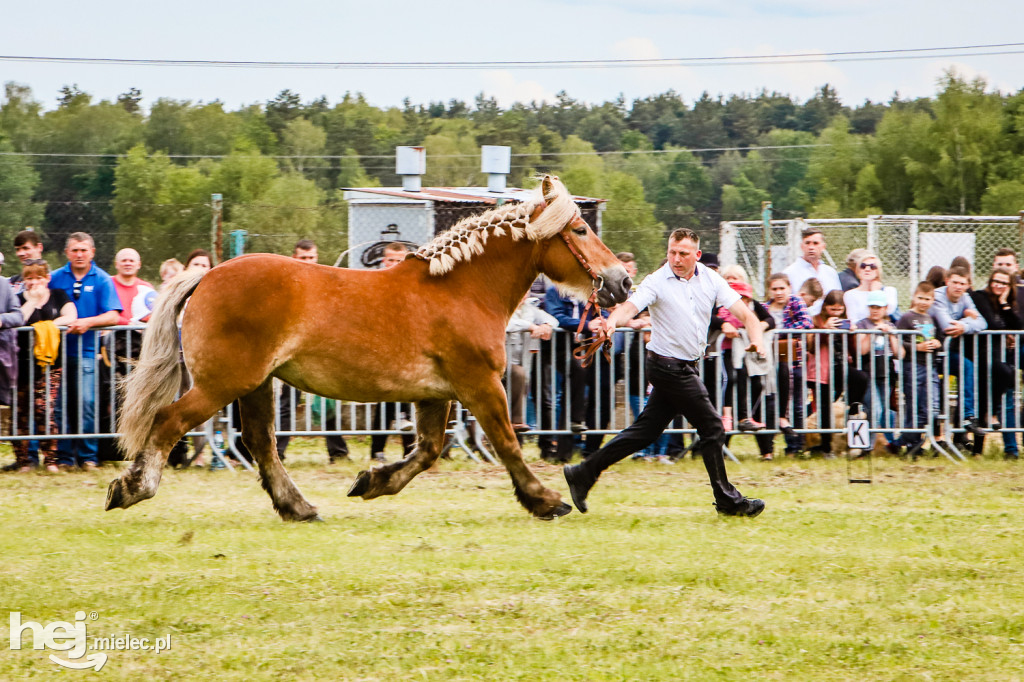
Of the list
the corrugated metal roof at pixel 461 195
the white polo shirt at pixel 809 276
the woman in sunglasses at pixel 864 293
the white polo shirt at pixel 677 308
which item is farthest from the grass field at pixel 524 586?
the corrugated metal roof at pixel 461 195

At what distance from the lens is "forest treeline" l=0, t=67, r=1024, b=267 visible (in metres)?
38.4

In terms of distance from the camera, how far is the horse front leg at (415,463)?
7.58 m

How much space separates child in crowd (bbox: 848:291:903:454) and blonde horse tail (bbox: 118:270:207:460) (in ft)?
21.3

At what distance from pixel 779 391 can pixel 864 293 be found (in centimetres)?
150

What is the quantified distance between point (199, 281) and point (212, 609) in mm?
2591

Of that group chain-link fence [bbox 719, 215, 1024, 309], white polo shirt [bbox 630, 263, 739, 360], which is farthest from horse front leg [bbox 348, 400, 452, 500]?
chain-link fence [bbox 719, 215, 1024, 309]

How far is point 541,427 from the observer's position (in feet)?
35.9

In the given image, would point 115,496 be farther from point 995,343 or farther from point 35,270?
point 995,343

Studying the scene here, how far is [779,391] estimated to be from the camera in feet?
36.2

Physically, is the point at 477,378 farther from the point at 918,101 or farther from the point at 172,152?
the point at 918,101

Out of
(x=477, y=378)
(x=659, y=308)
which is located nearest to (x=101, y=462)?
(x=477, y=378)

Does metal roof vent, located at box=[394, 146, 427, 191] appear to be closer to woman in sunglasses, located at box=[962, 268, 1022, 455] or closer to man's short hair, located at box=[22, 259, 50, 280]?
man's short hair, located at box=[22, 259, 50, 280]

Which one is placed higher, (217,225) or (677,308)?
(217,225)

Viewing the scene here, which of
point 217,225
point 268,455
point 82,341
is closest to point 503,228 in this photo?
point 268,455
